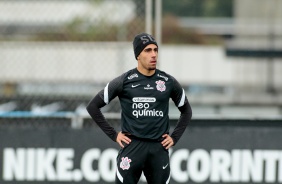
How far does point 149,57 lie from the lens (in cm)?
842

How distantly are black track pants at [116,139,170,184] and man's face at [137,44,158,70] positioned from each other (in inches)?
28.3

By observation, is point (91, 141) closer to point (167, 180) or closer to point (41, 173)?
point (41, 173)

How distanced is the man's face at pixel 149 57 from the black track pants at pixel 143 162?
0.72 m

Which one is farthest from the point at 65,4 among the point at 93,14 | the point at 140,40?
the point at 140,40

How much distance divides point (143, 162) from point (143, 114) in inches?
18.5

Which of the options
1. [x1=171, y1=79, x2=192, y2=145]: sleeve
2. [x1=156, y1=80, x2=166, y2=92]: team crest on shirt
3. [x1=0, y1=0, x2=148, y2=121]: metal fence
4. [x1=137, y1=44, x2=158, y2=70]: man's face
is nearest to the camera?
[x1=137, y1=44, x2=158, y2=70]: man's face

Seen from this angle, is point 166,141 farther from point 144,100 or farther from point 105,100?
point 105,100

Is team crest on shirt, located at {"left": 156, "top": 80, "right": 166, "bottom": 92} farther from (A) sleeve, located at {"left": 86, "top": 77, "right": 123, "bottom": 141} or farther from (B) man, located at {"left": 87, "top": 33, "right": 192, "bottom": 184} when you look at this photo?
(A) sleeve, located at {"left": 86, "top": 77, "right": 123, "bottom": 141}

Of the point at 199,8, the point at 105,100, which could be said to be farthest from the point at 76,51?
the point at 199,8

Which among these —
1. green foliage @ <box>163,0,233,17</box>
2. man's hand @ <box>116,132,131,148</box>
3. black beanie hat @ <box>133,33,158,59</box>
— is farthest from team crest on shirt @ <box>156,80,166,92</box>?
green foliage @ <box>163,0,233,17</box>

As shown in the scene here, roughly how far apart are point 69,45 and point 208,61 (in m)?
15.6

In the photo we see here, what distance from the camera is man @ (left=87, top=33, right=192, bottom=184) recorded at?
851cm

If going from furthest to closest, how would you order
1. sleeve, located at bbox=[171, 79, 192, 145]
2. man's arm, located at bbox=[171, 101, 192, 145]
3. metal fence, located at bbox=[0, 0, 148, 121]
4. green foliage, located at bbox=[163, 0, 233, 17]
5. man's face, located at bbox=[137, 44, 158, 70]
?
green foliage, located at bbox=[163, 0, 233, 17], metal fence, located at bbox=[0, 0, 148, 121], man's arm, located at bbox=[171, 101, 192, 145], sleeve, located at bbox=[171, 79, 192, 145], man's face, located at bbox=[137, 44, 158, 70]

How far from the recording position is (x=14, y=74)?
11766 mm
